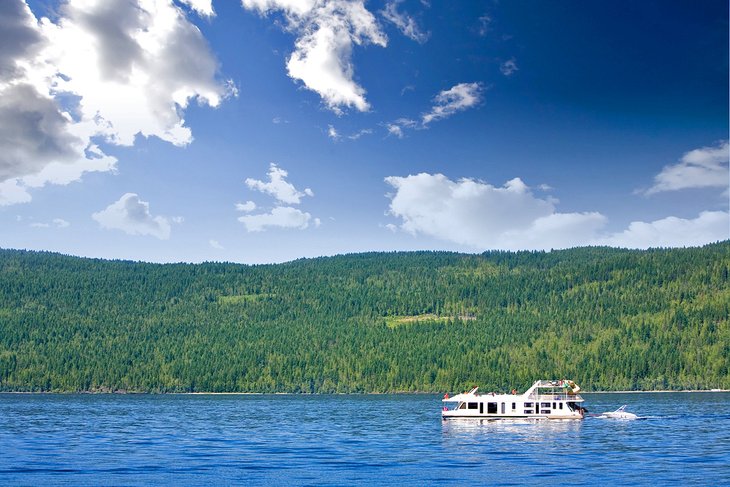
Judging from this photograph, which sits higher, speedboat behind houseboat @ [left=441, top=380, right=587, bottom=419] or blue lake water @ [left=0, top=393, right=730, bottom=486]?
speedboat behind houseboat @ [left=441, top=380, right=587, bottom=419]

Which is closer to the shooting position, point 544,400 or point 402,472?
point 402,472

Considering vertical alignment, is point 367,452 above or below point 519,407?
below

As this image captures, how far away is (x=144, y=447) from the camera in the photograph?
107250mm

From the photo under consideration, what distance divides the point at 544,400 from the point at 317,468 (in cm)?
7262

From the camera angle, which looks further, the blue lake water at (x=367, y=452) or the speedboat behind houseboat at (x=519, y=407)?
the speedboat behind houseboat at (x=519, y=407)

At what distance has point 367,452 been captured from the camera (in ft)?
331

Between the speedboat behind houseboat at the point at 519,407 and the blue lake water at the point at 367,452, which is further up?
the speedboat behind houseboat at the point at 519,407

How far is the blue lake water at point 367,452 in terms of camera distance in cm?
7956

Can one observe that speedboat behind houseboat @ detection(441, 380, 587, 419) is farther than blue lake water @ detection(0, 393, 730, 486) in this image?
Yes

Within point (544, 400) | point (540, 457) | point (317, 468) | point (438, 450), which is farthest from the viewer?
point (544, 400)

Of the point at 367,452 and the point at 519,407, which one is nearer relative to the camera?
the point at 367,452

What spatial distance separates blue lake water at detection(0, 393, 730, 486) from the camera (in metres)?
79.6

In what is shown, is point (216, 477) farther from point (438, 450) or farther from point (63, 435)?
point (63, 435)

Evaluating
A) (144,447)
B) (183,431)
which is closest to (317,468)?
(144,447)
